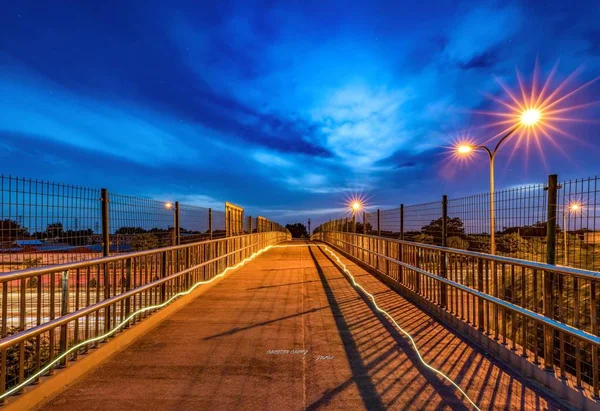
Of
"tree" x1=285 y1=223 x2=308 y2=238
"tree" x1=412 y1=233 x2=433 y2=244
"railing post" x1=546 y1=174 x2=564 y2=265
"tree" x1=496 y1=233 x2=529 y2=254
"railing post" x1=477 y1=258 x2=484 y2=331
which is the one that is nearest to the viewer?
"railing post" x1=546 y1=174 x2=564 y2=265

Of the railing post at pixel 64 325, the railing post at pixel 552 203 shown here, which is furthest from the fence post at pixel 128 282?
the railing post at pixel 552 203

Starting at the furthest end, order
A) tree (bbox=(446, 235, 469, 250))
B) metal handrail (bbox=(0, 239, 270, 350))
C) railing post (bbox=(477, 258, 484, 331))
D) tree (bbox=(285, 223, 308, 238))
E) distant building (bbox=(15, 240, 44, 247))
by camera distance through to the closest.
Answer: tree (bbox=(285, 223, 308, 238)), tree (bbox=(446, 235, 469, 250)), railing post (bbox=(477, 258, 484, 331)), distant building (bbox=(15, 240, 44, 247)), metal handrail (bbox=(0, 239, 270, 350))

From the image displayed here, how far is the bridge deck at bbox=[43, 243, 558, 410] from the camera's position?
3.85 metres

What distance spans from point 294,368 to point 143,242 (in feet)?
12.6

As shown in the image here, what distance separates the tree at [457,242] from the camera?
7.77 metres

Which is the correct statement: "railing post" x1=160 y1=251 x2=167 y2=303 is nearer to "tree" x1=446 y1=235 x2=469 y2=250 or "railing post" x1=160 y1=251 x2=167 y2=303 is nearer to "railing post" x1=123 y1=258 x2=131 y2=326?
"railing post" x1=123 y1=258 x2=131 y2=326

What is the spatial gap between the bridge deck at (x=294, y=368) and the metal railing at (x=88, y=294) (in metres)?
0.44

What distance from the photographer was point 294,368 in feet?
15.4

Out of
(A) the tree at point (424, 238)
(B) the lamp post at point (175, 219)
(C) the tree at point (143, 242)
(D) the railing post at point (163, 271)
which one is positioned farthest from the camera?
(A) the tree at point (424, 238)

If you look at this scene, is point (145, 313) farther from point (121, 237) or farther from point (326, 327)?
point (326, 327)

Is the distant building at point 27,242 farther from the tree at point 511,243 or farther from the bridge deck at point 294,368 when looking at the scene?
the tree at point 511,243

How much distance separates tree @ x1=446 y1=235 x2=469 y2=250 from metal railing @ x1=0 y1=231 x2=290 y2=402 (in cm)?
497

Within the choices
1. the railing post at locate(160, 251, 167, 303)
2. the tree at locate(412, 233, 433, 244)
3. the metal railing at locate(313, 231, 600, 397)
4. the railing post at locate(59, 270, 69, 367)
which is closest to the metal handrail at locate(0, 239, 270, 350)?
the railing post at locate(59, 270, 69, 367)

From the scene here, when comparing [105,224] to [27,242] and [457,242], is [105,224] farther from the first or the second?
[457,242]
